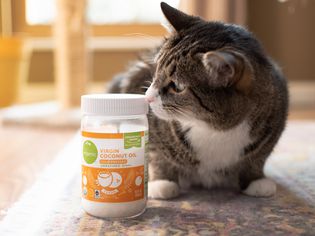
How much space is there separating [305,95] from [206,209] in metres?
2.30

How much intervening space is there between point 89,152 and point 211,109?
0.28 m

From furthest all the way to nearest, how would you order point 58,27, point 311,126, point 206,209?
1. point 58,27
2. point 311,126
3. point 206,209

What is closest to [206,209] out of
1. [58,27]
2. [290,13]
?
[58,27]

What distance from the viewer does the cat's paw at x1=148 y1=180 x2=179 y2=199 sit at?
116 centimetres

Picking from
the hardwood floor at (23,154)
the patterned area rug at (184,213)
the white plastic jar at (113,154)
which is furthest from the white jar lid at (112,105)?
the hardwood floor at (23,154)

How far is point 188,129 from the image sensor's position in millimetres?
1113

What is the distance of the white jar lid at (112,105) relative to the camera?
0.95 metres

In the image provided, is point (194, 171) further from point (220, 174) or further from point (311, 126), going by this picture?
point (311, 126)

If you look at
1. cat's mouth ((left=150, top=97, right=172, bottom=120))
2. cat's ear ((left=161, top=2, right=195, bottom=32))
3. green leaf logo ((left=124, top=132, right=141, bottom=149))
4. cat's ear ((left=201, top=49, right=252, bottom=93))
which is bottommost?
green leaf logo ((left=124, top=132, right=141, bottom=149))

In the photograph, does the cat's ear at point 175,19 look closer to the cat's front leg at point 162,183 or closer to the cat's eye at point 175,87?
the cat's eye at point 175,87

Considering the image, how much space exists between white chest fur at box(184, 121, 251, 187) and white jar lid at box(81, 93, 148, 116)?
15 centimetres

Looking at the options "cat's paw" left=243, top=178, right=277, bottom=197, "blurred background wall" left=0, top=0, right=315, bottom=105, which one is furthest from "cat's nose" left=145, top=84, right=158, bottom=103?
"blurred background wall" left=0, top=0, right=315, bottom=105

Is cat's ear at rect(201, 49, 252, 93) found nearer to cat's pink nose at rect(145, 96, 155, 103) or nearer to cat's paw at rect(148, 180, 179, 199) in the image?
cat's pink nose at rect(145, 96, 155, 103)

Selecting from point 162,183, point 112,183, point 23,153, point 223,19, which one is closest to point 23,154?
point 23,153
